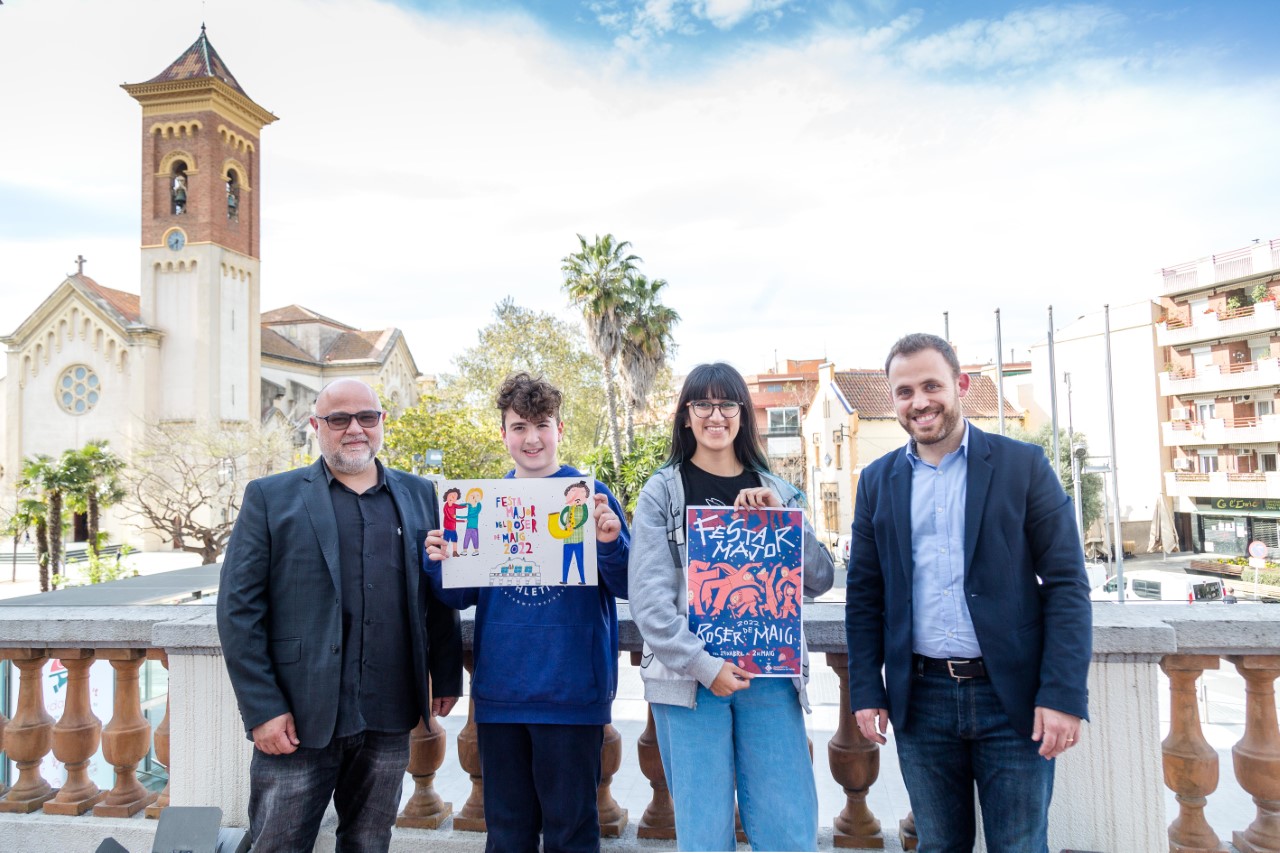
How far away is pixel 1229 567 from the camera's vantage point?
31.4 m

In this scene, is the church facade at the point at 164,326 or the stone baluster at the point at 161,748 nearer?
the stone baluster at the point at 161,748

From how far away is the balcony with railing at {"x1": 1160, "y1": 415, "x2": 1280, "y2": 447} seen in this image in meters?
36.3

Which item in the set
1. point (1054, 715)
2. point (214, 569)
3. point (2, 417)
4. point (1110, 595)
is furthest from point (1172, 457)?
point (2, 417)

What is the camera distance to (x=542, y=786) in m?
2.74

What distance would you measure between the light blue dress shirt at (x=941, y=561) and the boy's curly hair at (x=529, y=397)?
1334 millimetres

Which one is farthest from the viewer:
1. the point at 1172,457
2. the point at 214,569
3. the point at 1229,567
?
the point at 1172,457

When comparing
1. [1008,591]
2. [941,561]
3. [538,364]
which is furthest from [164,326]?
[1008,591]

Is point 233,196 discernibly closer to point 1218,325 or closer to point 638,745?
point 638,745

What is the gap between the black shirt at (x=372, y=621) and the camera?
2717mm

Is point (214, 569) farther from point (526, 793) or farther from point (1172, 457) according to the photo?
point (1172, 457)

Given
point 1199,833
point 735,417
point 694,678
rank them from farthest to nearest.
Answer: point 1199,833 < point 735,417 < point 694,678

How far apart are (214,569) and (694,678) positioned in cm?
1537

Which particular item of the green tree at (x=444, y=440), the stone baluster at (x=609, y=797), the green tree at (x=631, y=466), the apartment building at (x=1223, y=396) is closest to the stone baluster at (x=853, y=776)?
the stone baluster at (x=609, y=797)

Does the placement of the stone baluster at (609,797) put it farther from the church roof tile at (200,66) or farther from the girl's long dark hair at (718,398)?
the church roof tile at (200,66)
